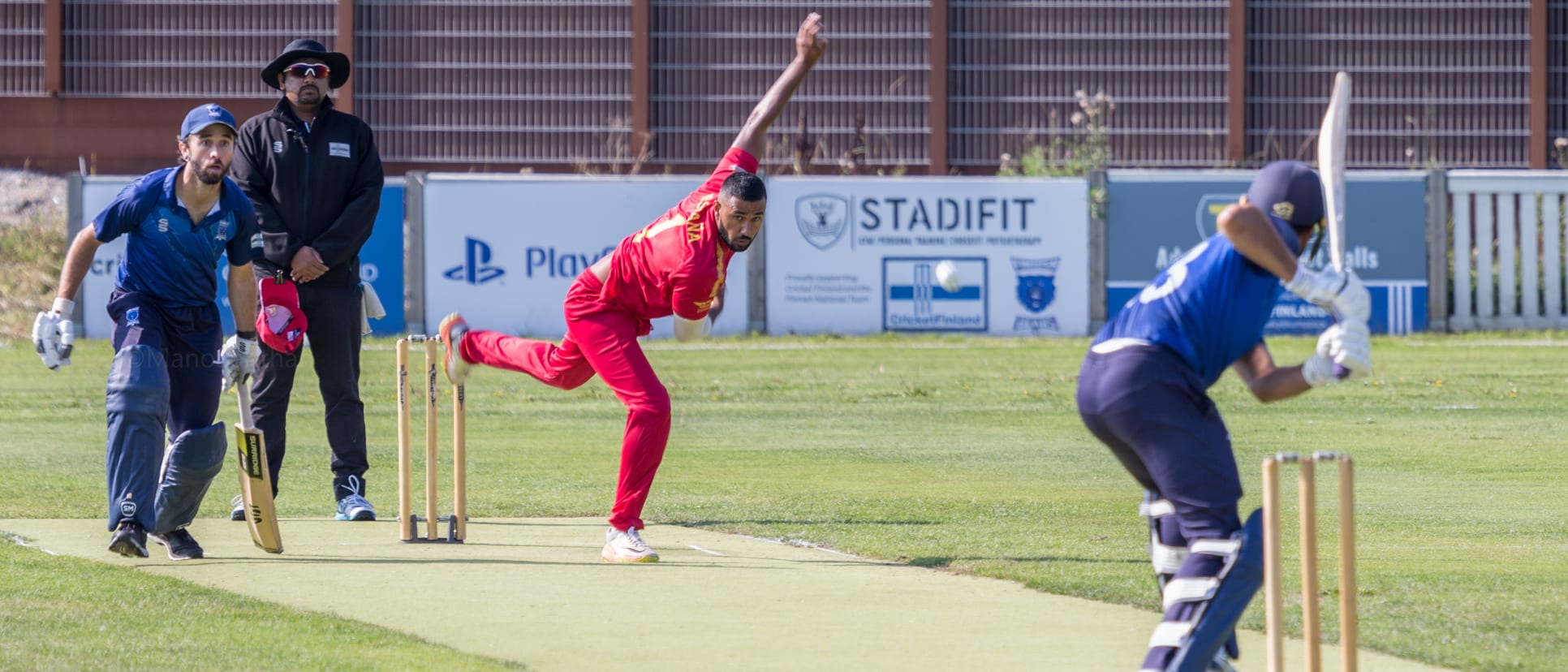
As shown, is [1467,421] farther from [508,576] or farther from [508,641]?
[508,641]

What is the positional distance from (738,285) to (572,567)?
16204mm

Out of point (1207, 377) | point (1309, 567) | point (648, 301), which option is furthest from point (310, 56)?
point (1309, 567)

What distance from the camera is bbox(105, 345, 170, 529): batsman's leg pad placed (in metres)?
8.05

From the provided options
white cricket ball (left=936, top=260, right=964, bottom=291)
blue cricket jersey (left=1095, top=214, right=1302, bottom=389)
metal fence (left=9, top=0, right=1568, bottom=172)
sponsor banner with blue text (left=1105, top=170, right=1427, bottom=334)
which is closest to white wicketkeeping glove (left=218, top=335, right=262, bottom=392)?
blue cricket jersey (left=1095, top=214, right=1302, bottom=389)

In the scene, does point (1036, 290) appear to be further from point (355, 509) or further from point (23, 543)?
point (23, 543)

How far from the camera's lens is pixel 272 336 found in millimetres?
9477

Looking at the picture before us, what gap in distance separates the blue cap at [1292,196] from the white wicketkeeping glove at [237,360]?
14.5 feet

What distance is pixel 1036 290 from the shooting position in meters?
24.2

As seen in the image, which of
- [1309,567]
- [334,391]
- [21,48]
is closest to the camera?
[1309,567]

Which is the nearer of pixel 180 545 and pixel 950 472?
pixel 180 545

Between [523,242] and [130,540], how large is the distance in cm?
1619

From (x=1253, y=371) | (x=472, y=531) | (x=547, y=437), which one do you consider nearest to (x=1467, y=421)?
(x=547, y=437)

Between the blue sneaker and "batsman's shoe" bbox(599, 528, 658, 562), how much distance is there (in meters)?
1.84

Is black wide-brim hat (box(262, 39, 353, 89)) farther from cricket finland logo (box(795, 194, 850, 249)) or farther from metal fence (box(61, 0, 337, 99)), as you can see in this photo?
metal fence (box(61, 0, 337, 99))
